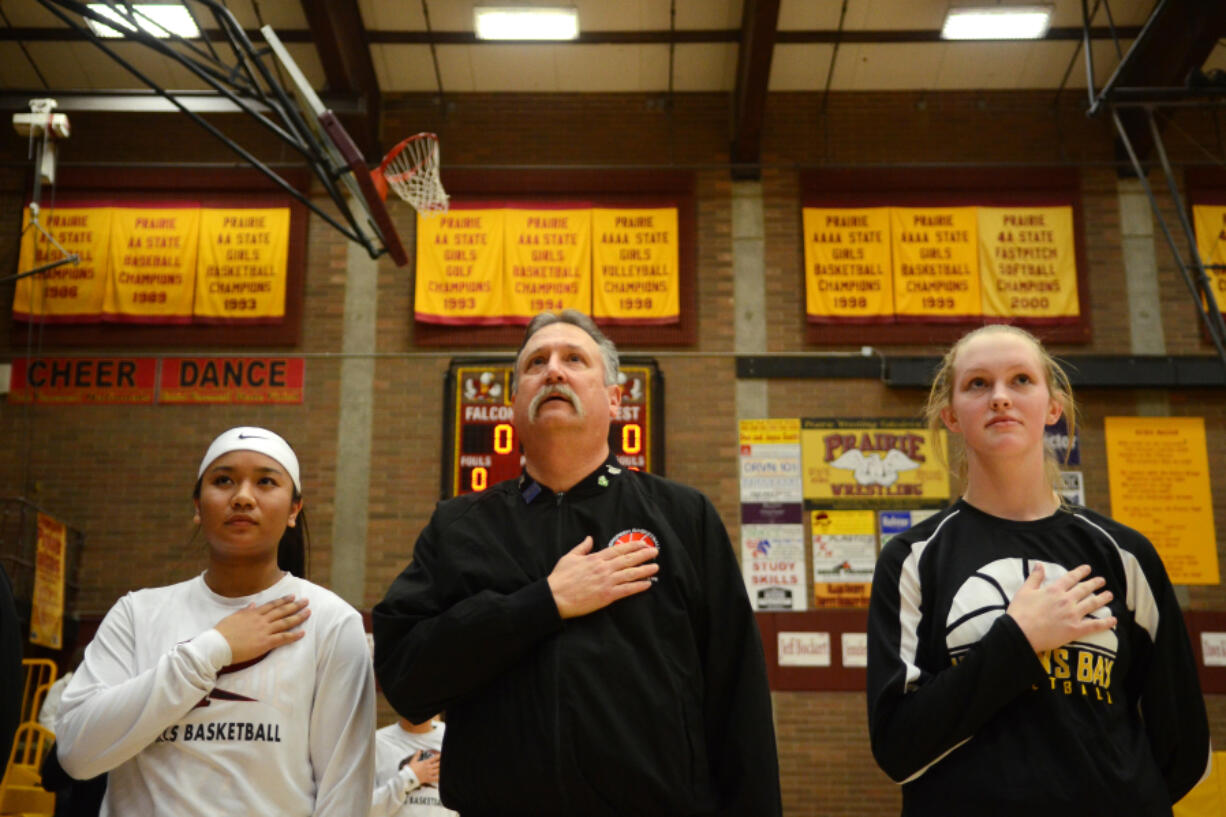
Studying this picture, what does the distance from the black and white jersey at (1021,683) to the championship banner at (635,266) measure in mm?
6957

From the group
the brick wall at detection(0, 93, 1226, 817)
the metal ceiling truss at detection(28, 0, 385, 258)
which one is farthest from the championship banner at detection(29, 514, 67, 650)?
the metal ceiling truss at detection(28, 0, 385, 258)

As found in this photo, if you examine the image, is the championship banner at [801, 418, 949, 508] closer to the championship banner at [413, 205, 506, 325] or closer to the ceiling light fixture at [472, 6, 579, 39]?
the championship banner at [413, 205, 506, 325]

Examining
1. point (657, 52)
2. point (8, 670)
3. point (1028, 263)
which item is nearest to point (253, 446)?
point (8, 670)

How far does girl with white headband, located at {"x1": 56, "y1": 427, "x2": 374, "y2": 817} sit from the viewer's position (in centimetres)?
231

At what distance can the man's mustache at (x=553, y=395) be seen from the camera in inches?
98.4

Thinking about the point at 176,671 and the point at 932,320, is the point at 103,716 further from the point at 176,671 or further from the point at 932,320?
the point at 932,320

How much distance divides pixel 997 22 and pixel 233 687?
9.00 metres

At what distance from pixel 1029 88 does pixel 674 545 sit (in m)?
9.25

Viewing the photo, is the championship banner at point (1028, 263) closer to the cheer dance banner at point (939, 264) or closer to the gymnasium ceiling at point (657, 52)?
the cheer dance banner at point (939, 264)

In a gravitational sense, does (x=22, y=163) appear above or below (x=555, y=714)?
above

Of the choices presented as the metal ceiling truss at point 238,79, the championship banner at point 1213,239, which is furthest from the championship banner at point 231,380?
the championship banner at point 1213,239

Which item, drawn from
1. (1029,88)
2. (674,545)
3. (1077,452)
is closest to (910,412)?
(1077,452)

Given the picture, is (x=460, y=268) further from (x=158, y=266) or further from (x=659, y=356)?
(x=158, y=266)

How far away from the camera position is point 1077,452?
912 centimetres
